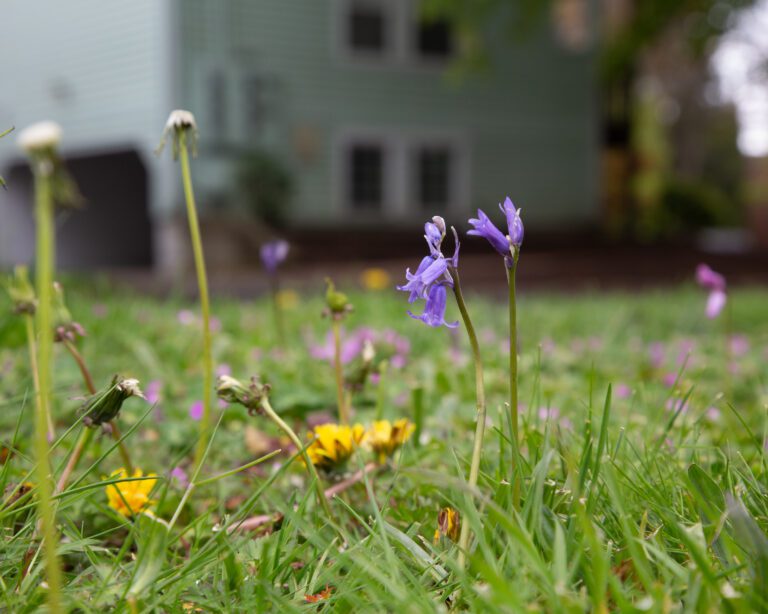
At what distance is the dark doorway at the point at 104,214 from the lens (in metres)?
16.4

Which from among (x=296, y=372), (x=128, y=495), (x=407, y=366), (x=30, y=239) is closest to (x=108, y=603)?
(x=128, y=495)

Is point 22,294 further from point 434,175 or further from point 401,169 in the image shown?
point 434,175

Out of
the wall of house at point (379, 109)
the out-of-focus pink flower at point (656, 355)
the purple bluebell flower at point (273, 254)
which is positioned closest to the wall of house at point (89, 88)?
the wall of house at point (379, 109)

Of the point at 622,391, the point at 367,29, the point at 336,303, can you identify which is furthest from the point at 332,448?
the point at 367,29

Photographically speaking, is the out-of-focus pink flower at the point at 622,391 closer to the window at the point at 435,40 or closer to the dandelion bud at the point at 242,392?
the dandelion bud at the point at 242,392

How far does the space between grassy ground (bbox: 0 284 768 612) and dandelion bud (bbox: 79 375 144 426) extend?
0.07 metres

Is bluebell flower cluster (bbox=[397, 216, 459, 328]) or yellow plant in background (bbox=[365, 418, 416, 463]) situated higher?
bluebell flower cluster (bbox=[397, 216, 459, 328])

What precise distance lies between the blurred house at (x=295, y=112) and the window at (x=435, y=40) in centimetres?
3

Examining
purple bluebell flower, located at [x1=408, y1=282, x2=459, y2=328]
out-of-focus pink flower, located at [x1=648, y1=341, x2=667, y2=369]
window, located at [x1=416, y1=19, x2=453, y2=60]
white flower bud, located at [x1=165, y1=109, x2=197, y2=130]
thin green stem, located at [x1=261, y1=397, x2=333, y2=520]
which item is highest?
window, located at [x1=416, y1=19, x2=453, y2=60]

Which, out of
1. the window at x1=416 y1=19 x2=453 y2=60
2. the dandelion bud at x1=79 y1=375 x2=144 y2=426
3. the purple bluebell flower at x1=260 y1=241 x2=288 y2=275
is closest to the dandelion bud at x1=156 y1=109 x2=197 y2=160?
the dandelion bud at x1=79 y1=375 x2=144 y2=426

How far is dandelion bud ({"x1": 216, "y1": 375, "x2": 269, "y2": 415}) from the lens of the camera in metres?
1.24

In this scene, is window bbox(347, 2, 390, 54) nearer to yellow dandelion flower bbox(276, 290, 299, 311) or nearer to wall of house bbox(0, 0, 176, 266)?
wall of house bbox(0, 0, 176, 266)

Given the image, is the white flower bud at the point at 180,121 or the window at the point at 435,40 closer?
the white flower bud at the point at 180,121

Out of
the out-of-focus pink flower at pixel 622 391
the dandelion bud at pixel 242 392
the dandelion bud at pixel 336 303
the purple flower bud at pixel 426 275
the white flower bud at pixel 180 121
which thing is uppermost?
the white flower bud at pixel 180 121
